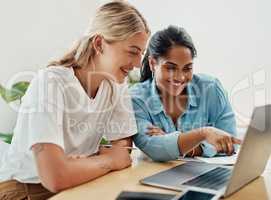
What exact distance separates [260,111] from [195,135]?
45cm

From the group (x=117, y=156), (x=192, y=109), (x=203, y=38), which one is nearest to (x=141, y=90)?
(x=192, y=109)

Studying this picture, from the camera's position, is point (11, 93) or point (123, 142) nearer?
point (123, 142)

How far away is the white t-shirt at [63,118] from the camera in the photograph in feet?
3.52

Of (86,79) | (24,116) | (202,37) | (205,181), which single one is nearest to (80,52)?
(86,79)

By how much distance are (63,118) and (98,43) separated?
30 cm

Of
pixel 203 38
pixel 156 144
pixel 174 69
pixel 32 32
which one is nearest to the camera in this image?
pixel 156 144

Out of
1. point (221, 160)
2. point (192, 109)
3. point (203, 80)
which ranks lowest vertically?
point (221, 160)

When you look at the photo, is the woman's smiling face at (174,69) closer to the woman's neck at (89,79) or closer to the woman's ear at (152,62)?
the woman's ear at (152,62)

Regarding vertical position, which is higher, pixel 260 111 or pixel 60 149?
pixel 260 111

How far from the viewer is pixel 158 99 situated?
1589 millimetres

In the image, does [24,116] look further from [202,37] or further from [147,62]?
[202,37]

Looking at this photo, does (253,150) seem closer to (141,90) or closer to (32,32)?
(141,90)

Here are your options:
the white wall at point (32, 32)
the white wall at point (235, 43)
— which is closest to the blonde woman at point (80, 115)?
the white wall at point (32, 32)

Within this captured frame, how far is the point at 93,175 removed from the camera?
1035 mm
